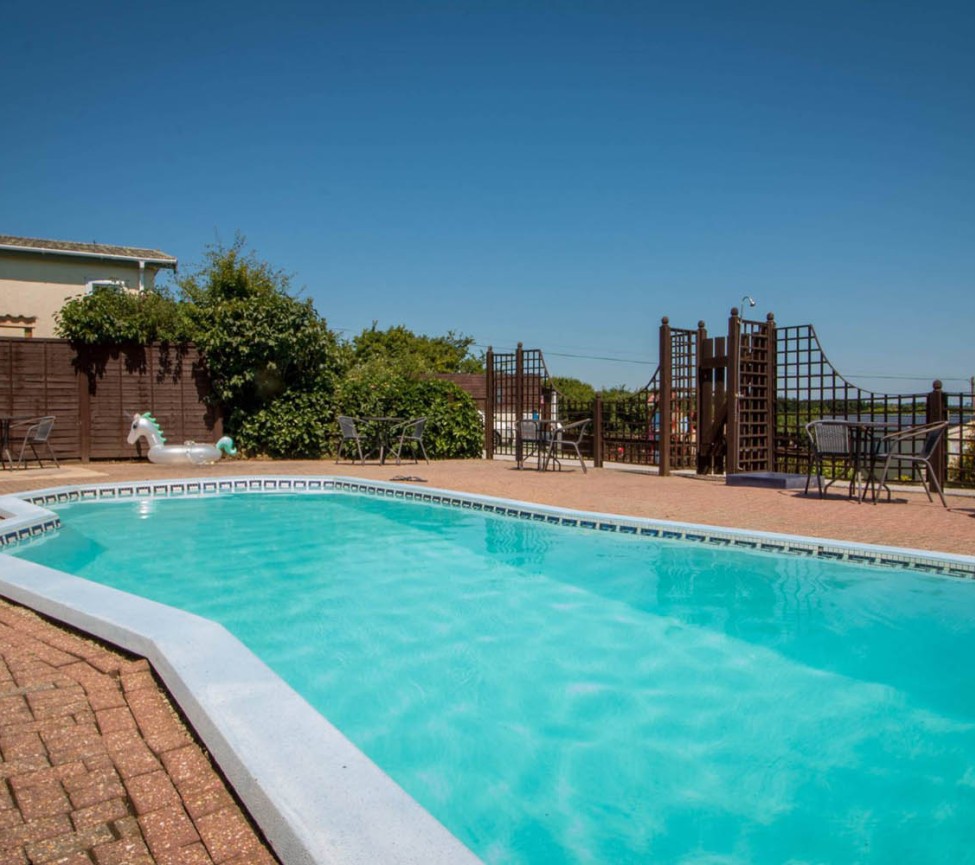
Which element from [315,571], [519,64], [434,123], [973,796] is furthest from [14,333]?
[973,796]

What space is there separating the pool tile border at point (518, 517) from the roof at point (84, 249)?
42.5ft

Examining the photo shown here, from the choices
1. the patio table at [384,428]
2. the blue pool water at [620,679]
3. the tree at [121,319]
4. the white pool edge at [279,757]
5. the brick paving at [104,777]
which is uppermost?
the tree at [121,319]

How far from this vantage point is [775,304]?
34.5 ft

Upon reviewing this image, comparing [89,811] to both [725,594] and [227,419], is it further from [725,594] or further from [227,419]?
[227,419]

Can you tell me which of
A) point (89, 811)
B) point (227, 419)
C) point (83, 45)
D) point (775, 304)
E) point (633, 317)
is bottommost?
point (89, 811)

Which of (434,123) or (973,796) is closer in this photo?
(973,796)

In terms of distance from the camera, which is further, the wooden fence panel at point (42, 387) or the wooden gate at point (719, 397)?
the wooden fence panel at point (42, 387)

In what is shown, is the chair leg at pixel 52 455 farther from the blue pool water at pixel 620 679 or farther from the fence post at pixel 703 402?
the fence post at pixel 703 402

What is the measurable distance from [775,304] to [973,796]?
29.5 feet

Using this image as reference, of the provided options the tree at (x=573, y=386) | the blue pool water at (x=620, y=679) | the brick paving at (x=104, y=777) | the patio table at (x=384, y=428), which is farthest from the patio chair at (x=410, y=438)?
the tree at (x=573, y=386)

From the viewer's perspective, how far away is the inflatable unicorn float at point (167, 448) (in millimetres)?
11375

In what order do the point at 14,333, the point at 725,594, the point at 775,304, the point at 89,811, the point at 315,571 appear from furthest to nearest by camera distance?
the point at 14,333, the point at 775,304, the point at 315,571, the point at 725,594, the point at 89,811

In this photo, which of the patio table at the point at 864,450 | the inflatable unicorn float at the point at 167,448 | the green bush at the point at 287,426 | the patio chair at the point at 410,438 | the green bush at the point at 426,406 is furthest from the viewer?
the green bush at the point at 426,406

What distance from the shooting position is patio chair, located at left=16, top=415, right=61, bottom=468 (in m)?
10.1
